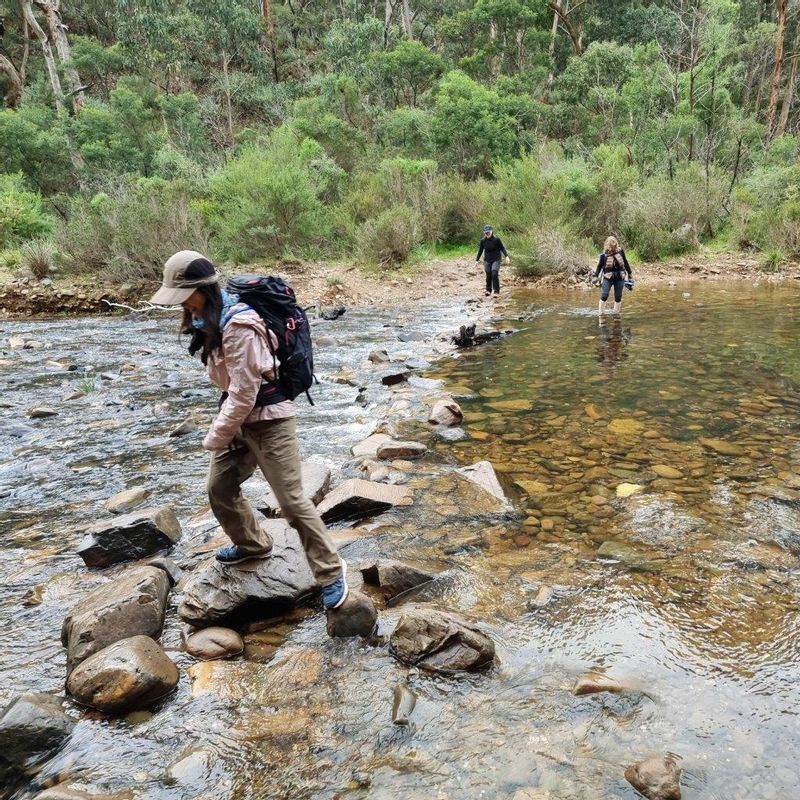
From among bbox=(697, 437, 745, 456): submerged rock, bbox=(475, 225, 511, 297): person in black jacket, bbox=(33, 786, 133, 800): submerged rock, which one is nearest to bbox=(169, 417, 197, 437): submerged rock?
bbox=(33, 786, 133, 800): submerged rock

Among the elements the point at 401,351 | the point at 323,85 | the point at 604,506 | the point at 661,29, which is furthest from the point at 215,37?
the point at 604,506

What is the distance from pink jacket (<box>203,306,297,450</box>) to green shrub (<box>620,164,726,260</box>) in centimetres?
2066

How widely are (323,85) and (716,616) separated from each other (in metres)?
34.1

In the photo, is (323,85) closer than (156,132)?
No

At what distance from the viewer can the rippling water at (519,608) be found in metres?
2.28

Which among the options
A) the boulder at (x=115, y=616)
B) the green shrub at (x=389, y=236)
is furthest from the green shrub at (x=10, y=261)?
the boulder at (x=115, y=616)

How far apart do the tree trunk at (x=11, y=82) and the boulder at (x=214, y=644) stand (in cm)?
4477

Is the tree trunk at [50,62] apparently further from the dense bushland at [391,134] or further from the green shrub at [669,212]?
the green shrub at [669,212]

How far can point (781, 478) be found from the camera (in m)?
4.61

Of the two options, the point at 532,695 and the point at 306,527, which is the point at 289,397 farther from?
the point at 532,695

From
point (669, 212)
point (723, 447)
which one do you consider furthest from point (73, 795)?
point (669, 212)

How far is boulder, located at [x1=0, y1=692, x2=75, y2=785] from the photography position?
2.25 metres

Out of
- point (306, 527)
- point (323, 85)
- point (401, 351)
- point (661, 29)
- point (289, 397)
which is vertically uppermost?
point (661, 29)

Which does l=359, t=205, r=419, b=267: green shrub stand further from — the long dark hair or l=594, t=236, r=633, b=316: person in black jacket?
the long dark hair
